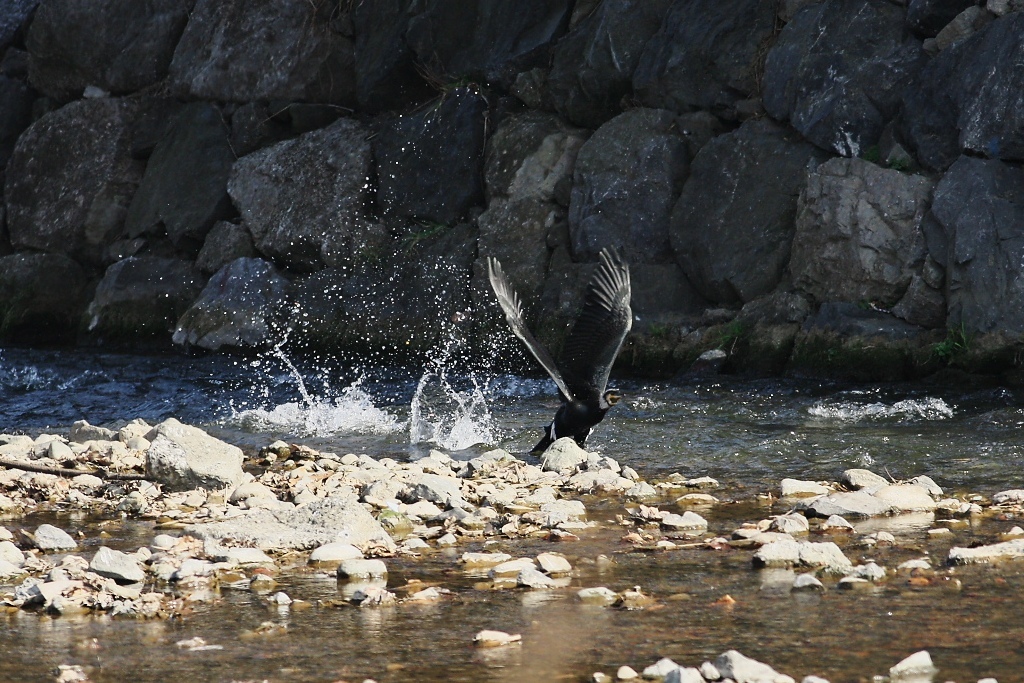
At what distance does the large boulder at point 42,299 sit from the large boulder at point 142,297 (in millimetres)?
627

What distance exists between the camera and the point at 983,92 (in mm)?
8906

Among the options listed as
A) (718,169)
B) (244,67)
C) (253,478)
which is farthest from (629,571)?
(244,67)

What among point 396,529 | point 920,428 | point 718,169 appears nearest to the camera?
point 396,529

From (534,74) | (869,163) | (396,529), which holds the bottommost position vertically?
(396,529)

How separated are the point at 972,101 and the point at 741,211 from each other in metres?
2.04

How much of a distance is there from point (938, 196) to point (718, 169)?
6.73 ft

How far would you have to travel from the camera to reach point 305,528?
4891mm

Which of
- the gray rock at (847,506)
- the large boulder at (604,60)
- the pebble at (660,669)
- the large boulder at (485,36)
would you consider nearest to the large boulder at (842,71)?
the large boulder at (604,60)

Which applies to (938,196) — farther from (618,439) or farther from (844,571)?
(844,571)

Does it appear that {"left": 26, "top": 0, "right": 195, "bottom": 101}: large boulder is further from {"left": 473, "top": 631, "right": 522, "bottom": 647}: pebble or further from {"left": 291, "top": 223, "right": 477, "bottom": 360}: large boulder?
{"left": 473, "top": 631, "right": 522, "bottom": 647}: pebble

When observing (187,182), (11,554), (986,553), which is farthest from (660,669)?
(187,182)

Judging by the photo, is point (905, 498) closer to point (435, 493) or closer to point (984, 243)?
point (435, 493)

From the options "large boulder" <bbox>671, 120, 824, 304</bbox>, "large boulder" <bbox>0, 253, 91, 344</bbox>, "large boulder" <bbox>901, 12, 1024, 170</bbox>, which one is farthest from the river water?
"large boulder" <bbox>0, 253, 91, 344</bbox>

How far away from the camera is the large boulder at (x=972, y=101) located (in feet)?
28.7
